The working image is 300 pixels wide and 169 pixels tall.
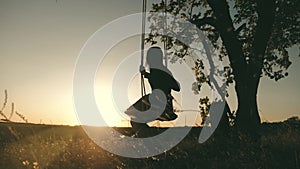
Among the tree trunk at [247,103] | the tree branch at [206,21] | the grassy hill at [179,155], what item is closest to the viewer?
the grassy hill at [179,155]

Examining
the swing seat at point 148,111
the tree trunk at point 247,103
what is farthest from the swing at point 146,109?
the tree trunk at point 247,103

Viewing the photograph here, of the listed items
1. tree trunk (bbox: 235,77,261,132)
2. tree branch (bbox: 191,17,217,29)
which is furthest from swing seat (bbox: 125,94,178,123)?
tree branch (bbox: 191,17,217,29)

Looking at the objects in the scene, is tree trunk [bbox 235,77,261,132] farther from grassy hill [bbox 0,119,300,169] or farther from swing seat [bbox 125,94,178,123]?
swing seat [bbox 125,94,178,123]

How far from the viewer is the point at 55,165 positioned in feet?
30.1

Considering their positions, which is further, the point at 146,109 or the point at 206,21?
the point at 206,21

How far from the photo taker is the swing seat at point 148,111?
38.3 ft

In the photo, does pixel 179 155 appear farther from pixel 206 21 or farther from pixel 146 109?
pixel 206 21

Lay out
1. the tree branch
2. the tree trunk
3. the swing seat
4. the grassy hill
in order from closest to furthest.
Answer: the grassy hill
the swing seat
the tree trunk
the tree branch

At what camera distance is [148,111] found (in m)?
11.8

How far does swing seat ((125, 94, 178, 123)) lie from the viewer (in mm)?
11672

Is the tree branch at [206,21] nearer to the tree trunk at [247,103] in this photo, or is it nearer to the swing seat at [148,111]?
the tree trunk at [247,103]

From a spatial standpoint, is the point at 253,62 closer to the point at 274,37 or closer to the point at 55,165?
the point at 274,37

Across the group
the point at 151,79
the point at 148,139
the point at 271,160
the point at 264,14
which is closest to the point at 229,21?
the point at 264,14

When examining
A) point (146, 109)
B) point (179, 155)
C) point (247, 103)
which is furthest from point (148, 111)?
point (247, 103)
